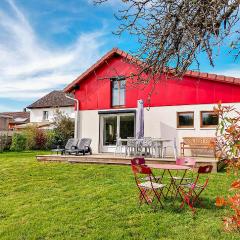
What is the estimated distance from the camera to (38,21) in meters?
13.7

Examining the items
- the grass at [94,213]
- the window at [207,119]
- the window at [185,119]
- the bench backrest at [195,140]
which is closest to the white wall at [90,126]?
the window at [185,119]

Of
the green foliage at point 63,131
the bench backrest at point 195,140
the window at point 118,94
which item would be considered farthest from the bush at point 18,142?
the bench backrest at point 195,140

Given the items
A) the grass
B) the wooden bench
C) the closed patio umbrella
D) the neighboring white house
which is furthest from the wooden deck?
the neighboring white house

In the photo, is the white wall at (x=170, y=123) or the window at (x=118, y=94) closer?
the white wall at (x=170, y=123)

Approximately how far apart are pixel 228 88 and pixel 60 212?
38.9 feet

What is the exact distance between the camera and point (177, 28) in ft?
14.4

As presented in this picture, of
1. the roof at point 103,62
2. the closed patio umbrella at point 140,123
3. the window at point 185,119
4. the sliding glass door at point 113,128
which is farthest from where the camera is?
the sliding glass door at point 113,128

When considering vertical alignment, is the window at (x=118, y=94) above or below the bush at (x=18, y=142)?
above

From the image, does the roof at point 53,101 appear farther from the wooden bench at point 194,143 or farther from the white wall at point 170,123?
the wooden bench at point 194,143

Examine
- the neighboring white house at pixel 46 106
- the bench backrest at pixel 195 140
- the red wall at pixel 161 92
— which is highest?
the neighboring white house at pixel 46 106

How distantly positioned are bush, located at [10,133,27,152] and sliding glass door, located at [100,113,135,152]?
8.89 metres

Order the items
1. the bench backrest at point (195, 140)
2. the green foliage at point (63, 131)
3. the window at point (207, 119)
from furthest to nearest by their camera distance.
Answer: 1. the green foliage at point (63, 131)
2. the window at point (207, 119)
3. the bench backrest at point (195, 140)

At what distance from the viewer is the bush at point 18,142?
2527cm

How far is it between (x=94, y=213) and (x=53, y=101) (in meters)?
41.2
